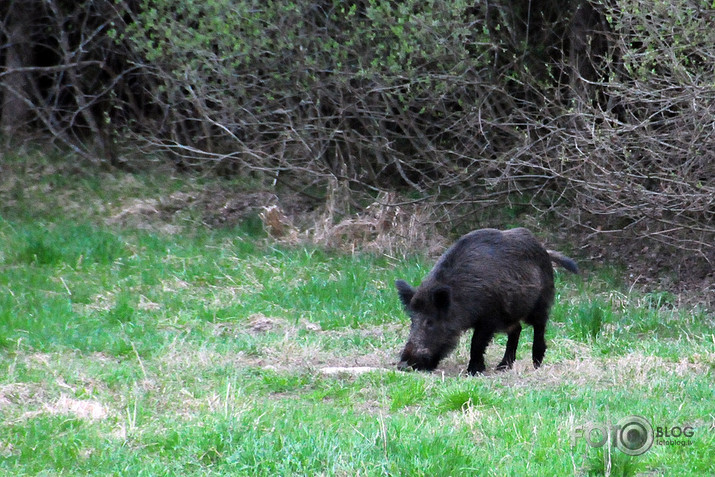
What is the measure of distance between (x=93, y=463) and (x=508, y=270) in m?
4.17

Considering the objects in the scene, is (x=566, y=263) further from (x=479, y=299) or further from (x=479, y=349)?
(x=479, y=349)

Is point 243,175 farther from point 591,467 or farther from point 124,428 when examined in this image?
point 591,467

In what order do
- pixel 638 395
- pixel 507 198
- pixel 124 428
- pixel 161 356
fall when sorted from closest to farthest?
1. pixel 124 428
2. pixel 638 395
3. pixel 161 356
4. pixel 507 198

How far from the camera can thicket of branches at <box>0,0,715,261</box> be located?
10.8 m

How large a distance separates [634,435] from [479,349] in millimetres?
2782

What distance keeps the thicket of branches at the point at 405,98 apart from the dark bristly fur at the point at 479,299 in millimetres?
2470

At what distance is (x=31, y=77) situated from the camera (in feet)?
51.0

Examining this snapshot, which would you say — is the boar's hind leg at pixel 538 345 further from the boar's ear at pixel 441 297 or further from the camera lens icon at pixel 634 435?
the camera lens icon at pixel 634 435

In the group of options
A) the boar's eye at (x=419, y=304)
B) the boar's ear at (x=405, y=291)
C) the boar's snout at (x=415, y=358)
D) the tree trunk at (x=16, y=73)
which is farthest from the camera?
the tree trunk at (x=16, y=73)

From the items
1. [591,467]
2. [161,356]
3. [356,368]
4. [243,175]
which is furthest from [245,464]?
[243,175]

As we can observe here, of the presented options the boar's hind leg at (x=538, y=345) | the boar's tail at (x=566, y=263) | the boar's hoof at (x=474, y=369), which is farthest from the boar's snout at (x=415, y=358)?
the boar's tail at (x=566, y=263)

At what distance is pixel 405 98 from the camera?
44.1 ft

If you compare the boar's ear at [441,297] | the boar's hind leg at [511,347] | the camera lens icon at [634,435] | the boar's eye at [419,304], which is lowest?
the boar's hind leg at [511,347]

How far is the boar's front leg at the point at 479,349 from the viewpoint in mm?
8000
